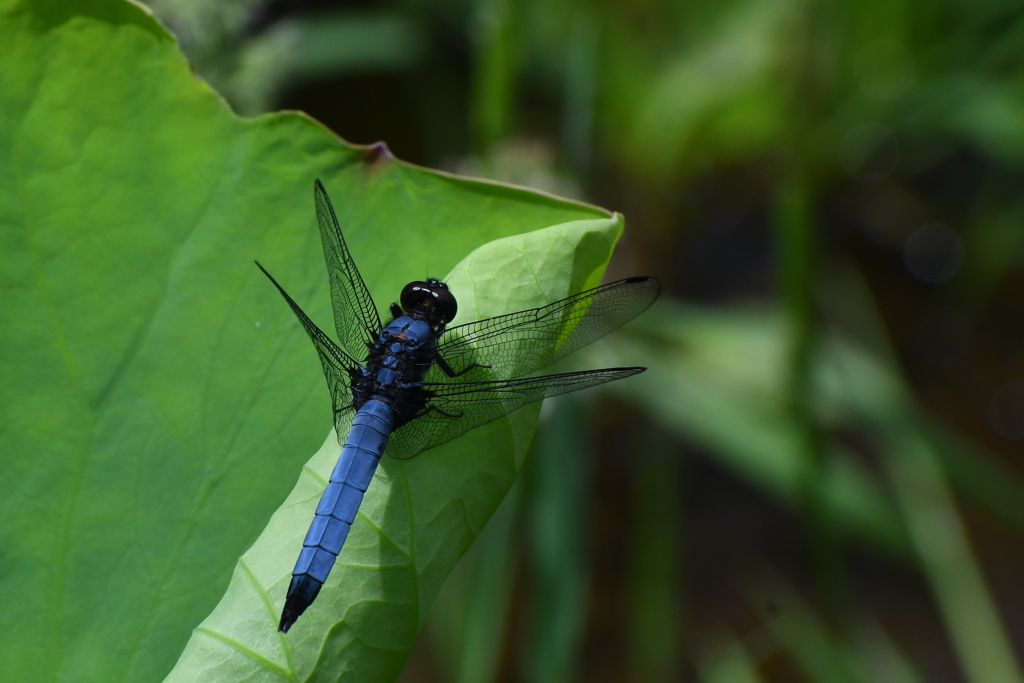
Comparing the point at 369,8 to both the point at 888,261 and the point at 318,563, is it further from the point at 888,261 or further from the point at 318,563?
the point at 318,563

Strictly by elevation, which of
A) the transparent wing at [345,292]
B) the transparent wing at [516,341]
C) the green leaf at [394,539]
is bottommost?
the green leaf at [394,539]

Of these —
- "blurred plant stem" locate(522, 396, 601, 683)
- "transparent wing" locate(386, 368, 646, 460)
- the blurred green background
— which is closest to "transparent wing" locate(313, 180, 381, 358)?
"transparent wing" locate(386, 368, 646, 460)

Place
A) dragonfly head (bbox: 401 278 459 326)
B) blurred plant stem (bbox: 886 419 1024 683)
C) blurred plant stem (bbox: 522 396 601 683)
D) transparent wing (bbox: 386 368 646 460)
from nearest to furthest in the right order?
1. transparent wing (bbox: 386 368 646 460)
2. dragonfly head (bbox: 401 278 459 326)
3. blurred plant stem (bbox: 522 396 601 683)
4. blurred plant stem (bbox: 886 419 1024 683)

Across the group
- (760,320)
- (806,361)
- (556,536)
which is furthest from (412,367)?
(760,320)

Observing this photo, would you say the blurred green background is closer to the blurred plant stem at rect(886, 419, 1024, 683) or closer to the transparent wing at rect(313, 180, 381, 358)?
the blurred plant stem at rect(886, 419, 1024, 683)

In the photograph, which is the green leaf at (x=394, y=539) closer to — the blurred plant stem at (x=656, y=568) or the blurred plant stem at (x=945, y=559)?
the blurred plant stem at (x=656, y=568)

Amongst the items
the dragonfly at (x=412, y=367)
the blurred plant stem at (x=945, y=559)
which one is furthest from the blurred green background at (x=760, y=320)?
the dragonfly at (x=412, y=367)
